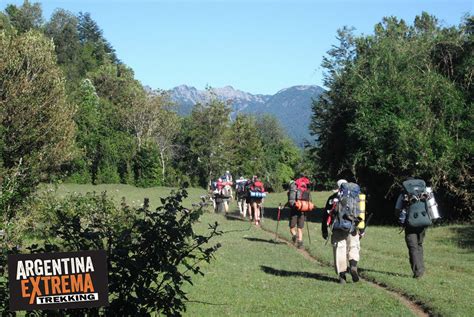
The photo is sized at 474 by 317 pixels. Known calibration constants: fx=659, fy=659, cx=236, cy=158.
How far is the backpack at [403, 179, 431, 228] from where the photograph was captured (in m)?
13.0

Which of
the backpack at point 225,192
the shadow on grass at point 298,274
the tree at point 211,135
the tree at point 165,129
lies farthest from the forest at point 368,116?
the tree at point 165,129

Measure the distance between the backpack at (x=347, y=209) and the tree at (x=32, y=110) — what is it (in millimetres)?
11141

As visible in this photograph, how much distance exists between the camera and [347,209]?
12359 millimetres

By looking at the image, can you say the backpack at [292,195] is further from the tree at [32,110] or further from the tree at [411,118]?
the tree at [411,118]

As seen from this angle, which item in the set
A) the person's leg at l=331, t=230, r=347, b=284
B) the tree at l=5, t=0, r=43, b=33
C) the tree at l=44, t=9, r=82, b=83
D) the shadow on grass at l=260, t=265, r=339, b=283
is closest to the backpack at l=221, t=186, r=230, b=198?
the shadow on grass at l=260, t=265, r=339, b=283

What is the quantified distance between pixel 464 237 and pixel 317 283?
1294cm

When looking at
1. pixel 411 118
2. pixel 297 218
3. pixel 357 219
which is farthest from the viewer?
pixel 411 118

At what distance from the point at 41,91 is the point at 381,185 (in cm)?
1630

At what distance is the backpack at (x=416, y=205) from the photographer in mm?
12961

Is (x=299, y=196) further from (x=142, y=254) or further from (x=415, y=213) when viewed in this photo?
(x=142, y=254)

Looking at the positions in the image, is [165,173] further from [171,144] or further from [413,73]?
[413,73]

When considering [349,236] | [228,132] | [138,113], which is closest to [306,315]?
[349,236]

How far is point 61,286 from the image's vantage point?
499 centimetres

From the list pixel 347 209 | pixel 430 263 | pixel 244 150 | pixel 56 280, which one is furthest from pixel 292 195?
pixel 244 150
